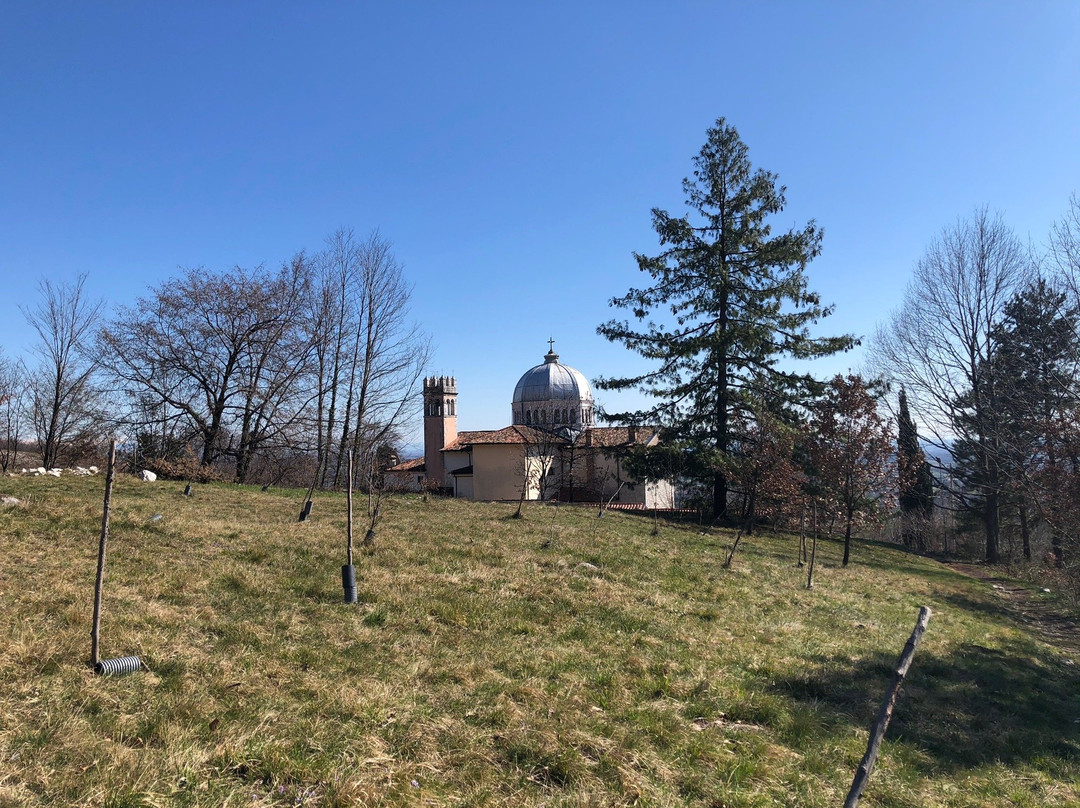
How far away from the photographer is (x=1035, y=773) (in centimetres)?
562

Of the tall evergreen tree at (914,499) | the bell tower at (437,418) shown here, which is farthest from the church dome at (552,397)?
the tall evergreen tree at (914,499)

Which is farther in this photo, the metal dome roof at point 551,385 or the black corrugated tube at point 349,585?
the metal dome roof at point 551,385

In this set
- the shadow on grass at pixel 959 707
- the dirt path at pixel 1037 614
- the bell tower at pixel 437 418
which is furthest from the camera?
the bell tower at pixel 437 418

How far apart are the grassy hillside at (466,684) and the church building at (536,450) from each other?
17883mm

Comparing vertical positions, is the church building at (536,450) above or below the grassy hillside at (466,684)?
above

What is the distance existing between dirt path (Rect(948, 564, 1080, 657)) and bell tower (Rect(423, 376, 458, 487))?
110 ft

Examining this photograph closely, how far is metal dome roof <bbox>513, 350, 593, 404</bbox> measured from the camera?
168ft

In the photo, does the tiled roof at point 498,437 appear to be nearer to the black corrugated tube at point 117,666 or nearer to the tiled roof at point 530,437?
the tiled roof at point 530,437

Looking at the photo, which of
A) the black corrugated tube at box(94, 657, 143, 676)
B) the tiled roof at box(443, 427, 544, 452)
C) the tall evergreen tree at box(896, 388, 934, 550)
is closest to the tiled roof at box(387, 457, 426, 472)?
the tiled roof at box(443, 427, 544, 452)

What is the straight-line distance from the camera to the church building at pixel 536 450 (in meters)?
36.8

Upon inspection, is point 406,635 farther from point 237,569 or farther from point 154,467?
point 154,467

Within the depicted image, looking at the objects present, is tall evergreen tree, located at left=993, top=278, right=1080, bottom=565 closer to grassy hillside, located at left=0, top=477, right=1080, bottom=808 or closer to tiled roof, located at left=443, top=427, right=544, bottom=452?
grassy hillside, located at left=0, top=477, right=1080, bottom=808

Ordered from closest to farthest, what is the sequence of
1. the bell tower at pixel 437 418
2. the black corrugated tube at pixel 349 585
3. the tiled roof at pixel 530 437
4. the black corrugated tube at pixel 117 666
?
the black corrugated tube at pixel 117 666, the black corrugated tube at pixel 349 585, the tiled roof at pixel 530 437, the bell tower at pixel 437 418

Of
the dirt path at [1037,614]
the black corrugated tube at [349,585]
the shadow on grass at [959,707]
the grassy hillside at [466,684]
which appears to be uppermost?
the black corrugated tube at [349,585]
